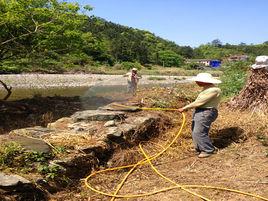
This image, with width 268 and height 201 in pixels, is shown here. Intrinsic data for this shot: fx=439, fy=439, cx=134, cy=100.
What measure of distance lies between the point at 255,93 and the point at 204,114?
256 cm

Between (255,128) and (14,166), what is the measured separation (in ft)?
15.5

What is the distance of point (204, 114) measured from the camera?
25.2 ft

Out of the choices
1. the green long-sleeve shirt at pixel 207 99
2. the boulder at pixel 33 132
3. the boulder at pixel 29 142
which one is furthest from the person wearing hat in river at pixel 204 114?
the boulder at pixel 29 142

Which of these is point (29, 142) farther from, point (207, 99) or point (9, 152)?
point (207, 99)

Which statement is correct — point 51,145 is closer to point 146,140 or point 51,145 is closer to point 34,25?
point 146,140

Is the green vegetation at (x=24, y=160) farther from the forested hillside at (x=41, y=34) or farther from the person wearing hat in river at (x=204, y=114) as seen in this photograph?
the forested hillside at (x=41, y=34)

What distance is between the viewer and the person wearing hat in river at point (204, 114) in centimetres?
753

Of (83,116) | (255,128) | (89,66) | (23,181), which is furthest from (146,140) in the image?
(89,66)

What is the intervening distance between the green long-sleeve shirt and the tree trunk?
6.77 feet

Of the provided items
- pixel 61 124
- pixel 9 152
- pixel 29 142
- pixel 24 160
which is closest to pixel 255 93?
pixel 61 124

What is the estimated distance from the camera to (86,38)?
17.3 metres

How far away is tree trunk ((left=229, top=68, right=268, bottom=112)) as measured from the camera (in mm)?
9555

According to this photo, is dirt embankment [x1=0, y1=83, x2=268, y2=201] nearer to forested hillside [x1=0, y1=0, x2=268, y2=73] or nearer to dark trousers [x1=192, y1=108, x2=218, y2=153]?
dark trousers [x1=192, y1=108, x2=218, y2=153]

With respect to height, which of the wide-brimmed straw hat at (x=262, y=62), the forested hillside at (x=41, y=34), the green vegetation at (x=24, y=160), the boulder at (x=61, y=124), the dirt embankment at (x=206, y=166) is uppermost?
the forested hillside at (x=41, y=34)
